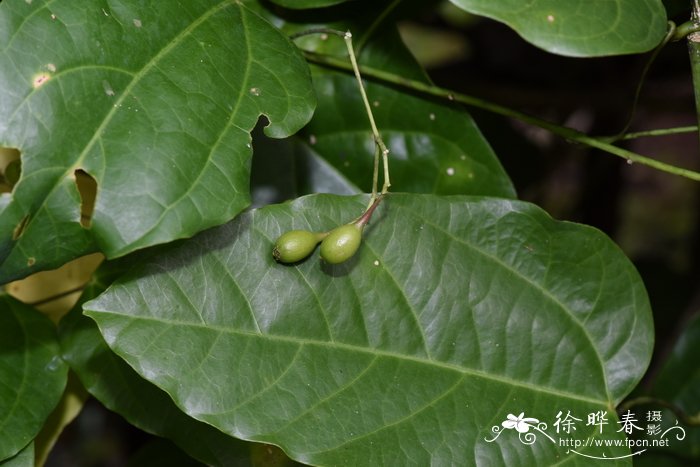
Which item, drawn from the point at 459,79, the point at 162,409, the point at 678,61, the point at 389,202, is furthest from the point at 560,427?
the point at 678,61

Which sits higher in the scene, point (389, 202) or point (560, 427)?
point (389, 202)

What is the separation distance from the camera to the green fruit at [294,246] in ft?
2.55

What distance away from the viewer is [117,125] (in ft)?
2.43

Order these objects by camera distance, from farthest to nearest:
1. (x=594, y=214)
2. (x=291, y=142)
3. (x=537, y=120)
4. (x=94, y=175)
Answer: (x=594, y=214)
(x=291, y=142)
(x=537, y=120)
(x=94, y=175)

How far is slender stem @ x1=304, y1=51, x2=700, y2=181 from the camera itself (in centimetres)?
93

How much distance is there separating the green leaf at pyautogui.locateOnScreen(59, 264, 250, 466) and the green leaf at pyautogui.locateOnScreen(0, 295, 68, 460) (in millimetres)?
23

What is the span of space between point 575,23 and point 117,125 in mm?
431

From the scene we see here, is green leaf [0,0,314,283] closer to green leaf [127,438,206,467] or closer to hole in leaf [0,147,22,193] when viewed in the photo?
hole in leaf [0,147,22,193]

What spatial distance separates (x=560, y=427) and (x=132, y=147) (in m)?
0.53

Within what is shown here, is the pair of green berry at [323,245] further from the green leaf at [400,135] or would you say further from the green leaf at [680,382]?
the green leaf at [680,382]

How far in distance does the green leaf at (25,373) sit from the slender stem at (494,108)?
1.49ft

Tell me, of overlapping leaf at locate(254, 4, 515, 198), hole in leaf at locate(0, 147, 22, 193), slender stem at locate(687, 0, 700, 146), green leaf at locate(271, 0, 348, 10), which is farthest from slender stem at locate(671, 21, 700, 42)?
hole in leaf at locate(0, 147, 22, 193)

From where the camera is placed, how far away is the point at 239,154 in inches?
30.4

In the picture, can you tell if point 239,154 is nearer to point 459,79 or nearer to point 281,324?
point 281,324
